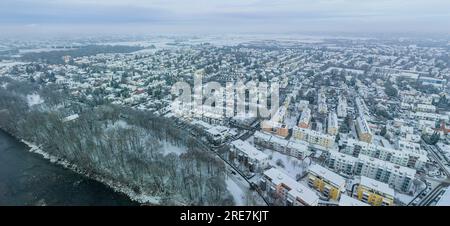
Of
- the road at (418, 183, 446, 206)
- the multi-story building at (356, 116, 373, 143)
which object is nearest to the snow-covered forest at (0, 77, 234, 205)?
the road at (418, 183, 446, 206)

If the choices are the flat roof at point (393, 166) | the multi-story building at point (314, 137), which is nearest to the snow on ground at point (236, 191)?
the multi-story building at point (314, 137)

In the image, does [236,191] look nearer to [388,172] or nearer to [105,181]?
[105,181]

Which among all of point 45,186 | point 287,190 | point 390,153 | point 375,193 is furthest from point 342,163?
point 45,186

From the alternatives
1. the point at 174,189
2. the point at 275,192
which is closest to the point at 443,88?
the point at 275,192

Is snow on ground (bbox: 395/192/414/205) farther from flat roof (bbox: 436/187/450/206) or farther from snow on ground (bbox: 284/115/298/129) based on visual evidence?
snow on ground (bbox: 284/115/298/129)

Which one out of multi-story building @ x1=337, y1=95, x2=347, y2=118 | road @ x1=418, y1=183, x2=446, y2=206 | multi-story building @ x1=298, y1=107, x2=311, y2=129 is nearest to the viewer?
road @ x1=418, y1=183, x2=446, y2=206
